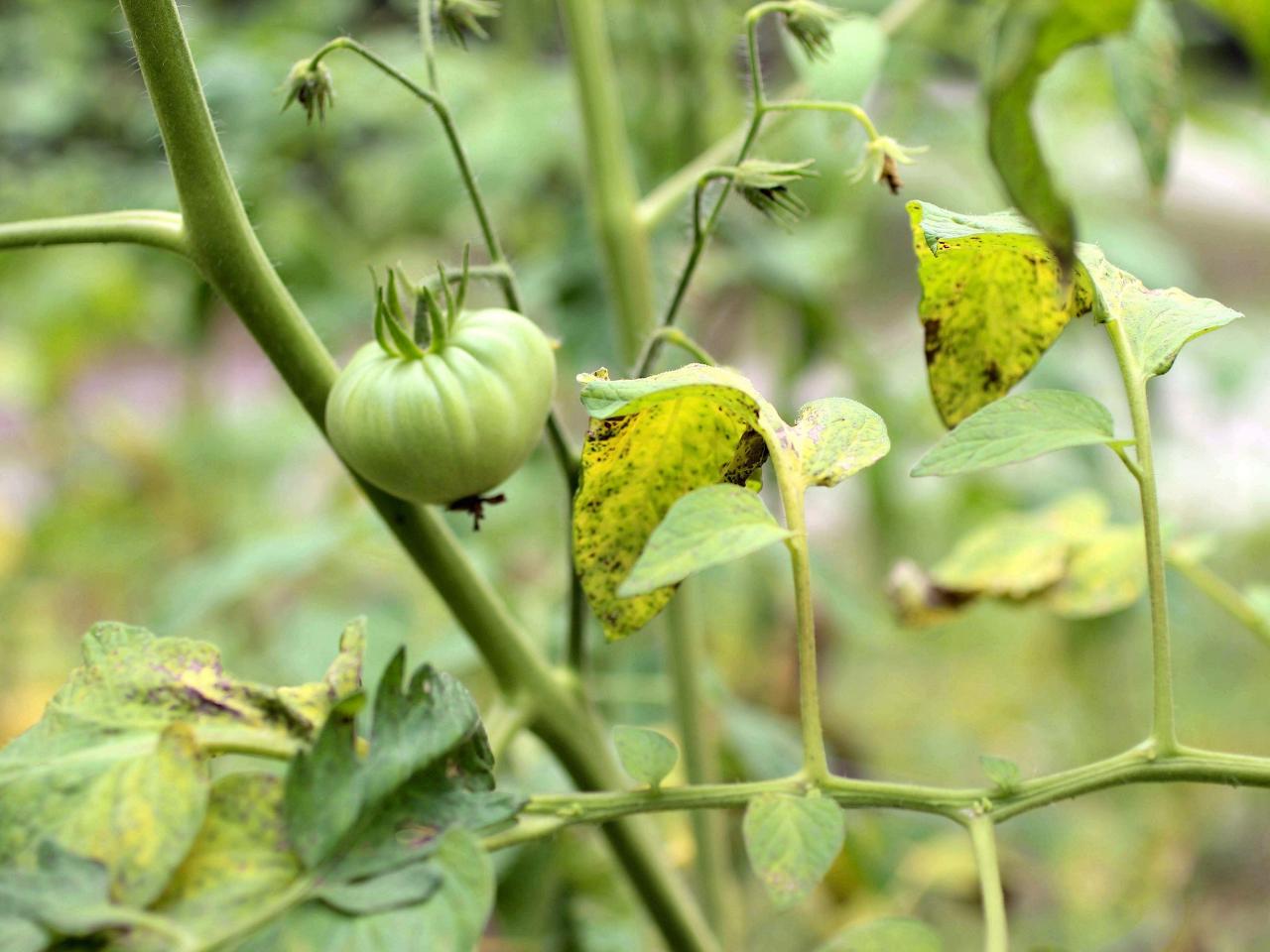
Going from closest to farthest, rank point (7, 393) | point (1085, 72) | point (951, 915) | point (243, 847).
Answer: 1. point (243, 847)
2. point (951, 915)
3. point (1085, 72)
4. point (7, 393)

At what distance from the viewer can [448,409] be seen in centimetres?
26

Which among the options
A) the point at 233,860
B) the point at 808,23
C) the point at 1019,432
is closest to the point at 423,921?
the point at 233,860

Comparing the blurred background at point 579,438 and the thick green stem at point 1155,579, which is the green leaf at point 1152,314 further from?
the blurred background at point 579,438

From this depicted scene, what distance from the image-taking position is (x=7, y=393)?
1.51 metres

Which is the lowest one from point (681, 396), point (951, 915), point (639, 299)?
point (951, 915)

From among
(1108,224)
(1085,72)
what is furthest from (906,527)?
(1085,72)

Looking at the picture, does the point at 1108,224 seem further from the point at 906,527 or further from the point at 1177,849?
the point at 1177,849

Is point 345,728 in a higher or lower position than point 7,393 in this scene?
lower

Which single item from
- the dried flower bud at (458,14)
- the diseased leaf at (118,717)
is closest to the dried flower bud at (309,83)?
the dried flower bud at (458,14)

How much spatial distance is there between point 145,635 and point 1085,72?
102 centimetres

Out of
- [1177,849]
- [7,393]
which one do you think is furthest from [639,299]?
[7,393]

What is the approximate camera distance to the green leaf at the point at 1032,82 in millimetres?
177

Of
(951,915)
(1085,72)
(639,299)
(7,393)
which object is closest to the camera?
(639,299)

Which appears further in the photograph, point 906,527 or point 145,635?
point 906,527
